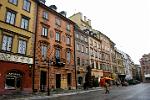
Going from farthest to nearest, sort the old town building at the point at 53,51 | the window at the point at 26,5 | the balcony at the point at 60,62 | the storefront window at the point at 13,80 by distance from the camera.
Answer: the balcony at the point at 60,62 < the old town building at the point at 53,51 < the window at the point at 26,5 < the storefront window at the point at 13,80

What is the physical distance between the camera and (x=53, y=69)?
103 ft

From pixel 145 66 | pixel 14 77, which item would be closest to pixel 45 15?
pixel 14 77

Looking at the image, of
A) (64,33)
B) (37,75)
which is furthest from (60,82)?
(64,33)

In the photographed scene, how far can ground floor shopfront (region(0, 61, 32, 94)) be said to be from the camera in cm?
2285

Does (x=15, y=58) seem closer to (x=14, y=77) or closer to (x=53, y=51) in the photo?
(x=14, y=77)

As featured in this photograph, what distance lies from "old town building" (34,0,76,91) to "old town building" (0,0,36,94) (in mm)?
1787

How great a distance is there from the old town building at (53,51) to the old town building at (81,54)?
2.42 meters

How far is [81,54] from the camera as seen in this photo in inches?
1638

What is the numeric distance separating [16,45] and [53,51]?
26.8 feet

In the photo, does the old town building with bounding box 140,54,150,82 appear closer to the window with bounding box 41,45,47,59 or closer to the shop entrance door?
the shop entrance door

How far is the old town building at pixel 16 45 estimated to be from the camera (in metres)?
23.4

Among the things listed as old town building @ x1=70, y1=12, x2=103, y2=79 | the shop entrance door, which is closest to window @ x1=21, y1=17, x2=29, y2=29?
the shop entrance door

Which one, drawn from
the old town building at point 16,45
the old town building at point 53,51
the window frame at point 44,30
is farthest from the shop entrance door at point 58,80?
the window frame at point 44,30

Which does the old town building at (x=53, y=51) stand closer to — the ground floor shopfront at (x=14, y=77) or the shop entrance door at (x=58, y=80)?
the shop entrance door at (x=58, y=80)
